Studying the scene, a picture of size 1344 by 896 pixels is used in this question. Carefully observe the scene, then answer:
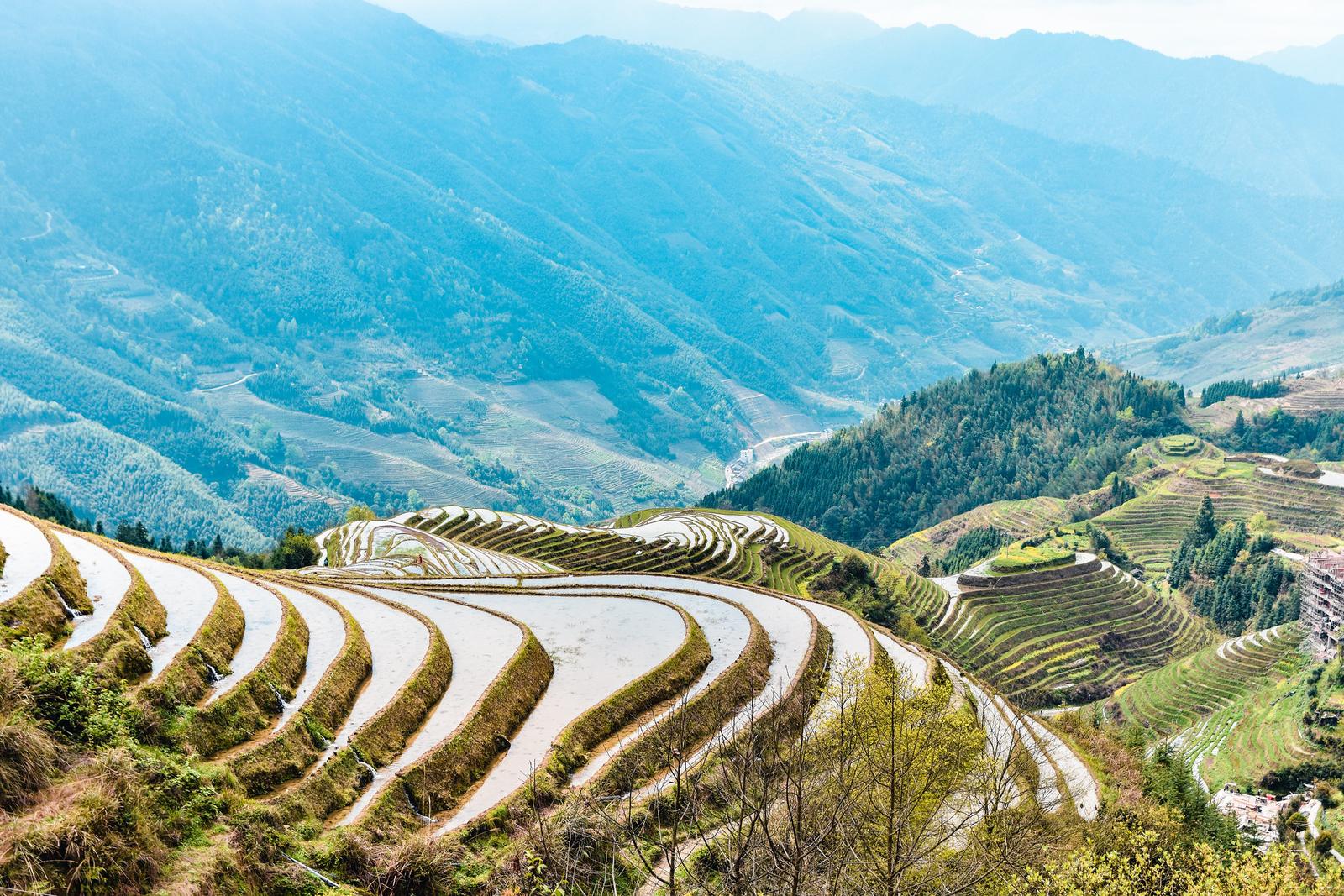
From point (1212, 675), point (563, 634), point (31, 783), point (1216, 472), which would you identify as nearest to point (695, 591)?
point (563, 634)

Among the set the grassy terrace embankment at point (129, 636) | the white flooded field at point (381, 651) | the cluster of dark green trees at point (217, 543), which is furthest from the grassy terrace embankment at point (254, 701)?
the cluster of dark green trees at point (217, 543)

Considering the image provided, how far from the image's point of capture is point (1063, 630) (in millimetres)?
127062

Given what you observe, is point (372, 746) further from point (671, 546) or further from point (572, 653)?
point (671, 546)

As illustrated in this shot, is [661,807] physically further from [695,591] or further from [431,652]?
[695,591]

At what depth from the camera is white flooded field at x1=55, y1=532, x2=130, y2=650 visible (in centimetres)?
3303

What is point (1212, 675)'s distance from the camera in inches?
4289

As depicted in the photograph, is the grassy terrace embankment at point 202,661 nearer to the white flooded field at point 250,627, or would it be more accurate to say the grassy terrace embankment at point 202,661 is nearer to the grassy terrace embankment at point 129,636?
the white flooded field at point 250,627

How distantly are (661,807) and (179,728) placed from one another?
1399 cm

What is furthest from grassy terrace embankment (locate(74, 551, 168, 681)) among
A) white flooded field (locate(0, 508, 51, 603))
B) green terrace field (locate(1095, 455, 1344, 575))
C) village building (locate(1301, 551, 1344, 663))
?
green terrace field (locate(1095, 455, 1344, 575))

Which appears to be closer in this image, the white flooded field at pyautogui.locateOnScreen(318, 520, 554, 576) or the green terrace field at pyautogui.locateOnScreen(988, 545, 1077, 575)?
the white flooded field at pyautogui.locateOnScreen(318, 520, 554, 576)

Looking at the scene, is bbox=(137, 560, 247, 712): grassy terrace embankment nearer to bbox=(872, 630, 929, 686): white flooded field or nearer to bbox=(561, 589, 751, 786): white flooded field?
bbox=(561, 589, 751, 786): white flooded field

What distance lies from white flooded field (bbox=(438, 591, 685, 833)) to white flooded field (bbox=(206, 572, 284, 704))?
8191 mm

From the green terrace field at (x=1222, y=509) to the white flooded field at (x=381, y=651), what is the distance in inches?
5841

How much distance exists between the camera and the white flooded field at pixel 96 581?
33.0 m
